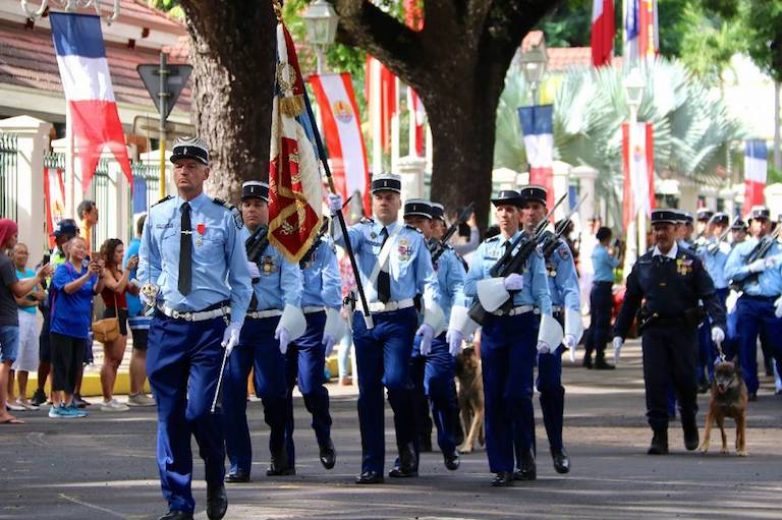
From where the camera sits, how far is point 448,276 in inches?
616

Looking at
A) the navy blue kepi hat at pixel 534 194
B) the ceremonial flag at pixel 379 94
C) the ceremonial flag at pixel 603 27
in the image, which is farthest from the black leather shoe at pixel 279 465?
the ceremonial flag at pixel 603 27

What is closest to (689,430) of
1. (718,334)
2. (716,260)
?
(718,334)

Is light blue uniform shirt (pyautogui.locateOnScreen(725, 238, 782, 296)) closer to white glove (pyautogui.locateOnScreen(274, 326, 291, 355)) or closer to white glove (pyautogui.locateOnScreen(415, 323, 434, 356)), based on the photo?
white glove (pyautogui.locateOnScreen(415, 323, 434, 356))

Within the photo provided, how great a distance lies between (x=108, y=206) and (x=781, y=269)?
10.00 meters

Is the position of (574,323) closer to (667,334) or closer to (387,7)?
(667,334)

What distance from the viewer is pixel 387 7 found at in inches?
1230

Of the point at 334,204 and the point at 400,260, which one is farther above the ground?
the point at 334,204

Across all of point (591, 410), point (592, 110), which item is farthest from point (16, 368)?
point (592, 110)

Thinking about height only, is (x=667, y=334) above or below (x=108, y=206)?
below

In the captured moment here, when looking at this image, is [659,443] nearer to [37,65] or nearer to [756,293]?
[756,293]

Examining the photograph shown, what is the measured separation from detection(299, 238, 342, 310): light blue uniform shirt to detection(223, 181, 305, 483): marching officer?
0.85m

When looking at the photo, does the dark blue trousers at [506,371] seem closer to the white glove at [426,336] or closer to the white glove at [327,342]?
the white glove at [426,336]

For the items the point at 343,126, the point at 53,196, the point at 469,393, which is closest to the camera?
the point at 469,393

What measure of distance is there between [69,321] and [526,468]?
246 inches
